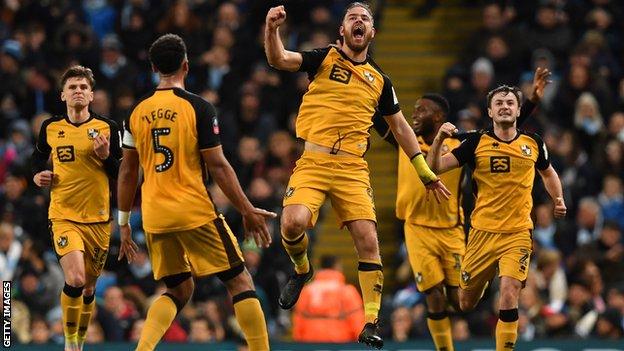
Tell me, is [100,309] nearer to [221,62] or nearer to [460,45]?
[221,62]

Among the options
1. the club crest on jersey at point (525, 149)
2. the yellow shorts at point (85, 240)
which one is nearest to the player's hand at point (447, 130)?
the club crest on jersey at point (525, 149)

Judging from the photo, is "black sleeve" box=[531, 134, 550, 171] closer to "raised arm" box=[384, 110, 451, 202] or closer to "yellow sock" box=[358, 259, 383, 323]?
"raised arm" box=[384, 110, 451, 202]

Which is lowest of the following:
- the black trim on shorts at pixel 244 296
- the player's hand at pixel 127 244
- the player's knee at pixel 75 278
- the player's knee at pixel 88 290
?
the player's knee at pixel 88 290

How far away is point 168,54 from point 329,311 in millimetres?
7111

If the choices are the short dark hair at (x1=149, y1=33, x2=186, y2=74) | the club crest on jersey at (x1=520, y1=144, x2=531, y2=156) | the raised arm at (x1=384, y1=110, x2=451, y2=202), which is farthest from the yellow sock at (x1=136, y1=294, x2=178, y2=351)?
the club crest on jersey at (x1=520, y1=144, x2=531, y2=156)

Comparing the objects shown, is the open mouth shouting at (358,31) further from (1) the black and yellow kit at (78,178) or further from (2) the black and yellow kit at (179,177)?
(1) the black and yellow kit at (78,178)

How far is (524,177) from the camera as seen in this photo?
54.3ft

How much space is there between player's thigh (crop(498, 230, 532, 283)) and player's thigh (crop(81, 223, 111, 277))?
12.7 ft

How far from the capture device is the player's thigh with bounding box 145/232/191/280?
14594 mm

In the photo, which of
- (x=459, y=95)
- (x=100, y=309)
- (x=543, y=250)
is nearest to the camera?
(x=100, y=309)

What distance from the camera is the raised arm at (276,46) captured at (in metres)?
14.6

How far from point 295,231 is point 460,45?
12.1m

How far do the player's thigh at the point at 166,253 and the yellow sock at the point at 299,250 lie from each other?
119 cm

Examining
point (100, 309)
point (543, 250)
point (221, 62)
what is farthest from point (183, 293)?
point (221, 62)
